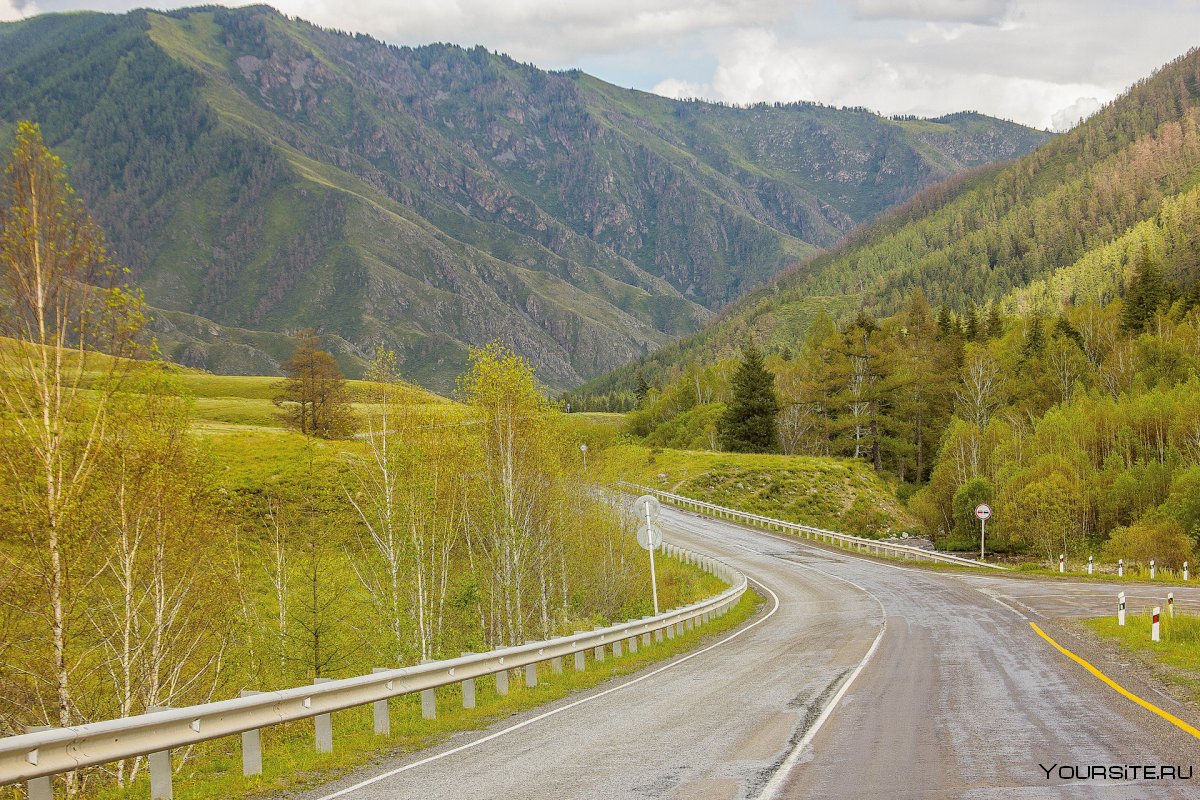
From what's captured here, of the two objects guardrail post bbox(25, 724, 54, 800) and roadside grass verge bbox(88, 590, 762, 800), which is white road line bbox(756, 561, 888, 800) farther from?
guardrail post bbox(25, 724, 54, 800)

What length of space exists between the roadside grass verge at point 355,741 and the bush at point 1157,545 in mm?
40041

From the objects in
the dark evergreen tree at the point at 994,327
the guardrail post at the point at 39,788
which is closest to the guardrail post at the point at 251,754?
the guardrail post at the point at 39,788

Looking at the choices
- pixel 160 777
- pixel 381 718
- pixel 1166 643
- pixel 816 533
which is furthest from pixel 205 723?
pixel 816 533

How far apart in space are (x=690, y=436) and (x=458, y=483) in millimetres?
89594

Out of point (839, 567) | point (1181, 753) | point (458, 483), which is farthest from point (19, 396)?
point (839, 567)

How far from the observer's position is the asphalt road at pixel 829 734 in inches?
367

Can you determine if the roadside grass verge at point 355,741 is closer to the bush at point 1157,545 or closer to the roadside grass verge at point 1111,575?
the roadside grass verge at point 1111,575

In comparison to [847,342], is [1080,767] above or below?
below

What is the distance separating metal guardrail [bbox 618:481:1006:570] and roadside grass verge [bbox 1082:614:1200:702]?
82.1ft

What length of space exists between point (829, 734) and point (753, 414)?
282 feet

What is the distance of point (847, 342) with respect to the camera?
8800 cm

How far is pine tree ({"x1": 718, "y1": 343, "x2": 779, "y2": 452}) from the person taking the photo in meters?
95.9

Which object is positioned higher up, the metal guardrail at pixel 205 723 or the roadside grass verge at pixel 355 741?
the metal guardrail at pixel 205 723

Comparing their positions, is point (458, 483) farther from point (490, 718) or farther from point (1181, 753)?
point (1181, 753)
